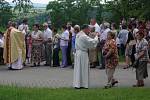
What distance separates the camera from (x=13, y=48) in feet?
69.8

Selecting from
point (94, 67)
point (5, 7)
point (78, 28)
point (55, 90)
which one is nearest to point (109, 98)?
point (55, 90)

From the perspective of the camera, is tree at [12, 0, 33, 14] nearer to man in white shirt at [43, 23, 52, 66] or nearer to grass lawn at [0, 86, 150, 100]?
man in white shirt at [43, 23, 52, 66]

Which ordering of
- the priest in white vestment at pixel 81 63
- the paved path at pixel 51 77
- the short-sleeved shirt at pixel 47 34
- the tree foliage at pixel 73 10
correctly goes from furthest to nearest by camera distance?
the tree foliage at pixel 73 10
the short-sleeved shirt at pixel 47 34
the paved path at pixel 51 77
the priest in white vestment at pixel 81 63

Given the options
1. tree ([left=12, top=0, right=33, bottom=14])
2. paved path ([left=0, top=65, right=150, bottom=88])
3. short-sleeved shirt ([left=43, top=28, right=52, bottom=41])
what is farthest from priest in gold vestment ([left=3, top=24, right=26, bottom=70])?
tree ([left=12, top=0, right=33, bottom=14])

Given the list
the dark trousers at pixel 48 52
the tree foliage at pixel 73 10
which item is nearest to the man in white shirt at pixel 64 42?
the dark trousers at pixel 48 52

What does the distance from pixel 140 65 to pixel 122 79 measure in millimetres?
2157

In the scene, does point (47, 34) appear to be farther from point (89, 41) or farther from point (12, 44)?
point (89, 41)

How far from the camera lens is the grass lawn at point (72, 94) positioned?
1329cm

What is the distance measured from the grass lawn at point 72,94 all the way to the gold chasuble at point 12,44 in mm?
6363

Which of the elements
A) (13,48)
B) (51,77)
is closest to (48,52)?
(13,48)

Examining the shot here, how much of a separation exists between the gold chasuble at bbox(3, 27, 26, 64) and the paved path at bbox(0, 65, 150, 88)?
0.59m

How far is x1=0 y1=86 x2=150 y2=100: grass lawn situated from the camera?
13.3 metres

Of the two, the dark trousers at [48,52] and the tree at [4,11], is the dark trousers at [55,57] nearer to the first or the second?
the dark trousers at [48,52]

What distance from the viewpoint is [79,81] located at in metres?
15.5
